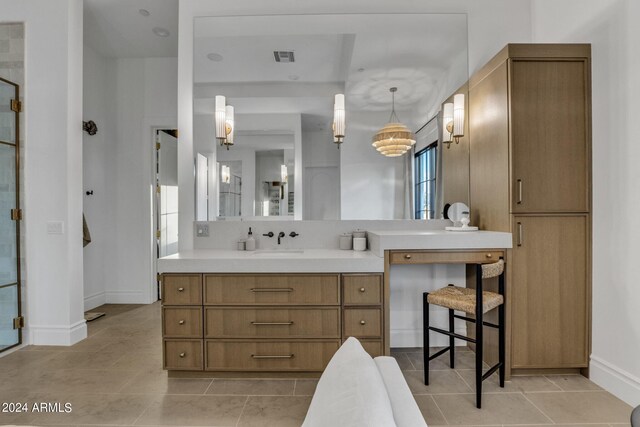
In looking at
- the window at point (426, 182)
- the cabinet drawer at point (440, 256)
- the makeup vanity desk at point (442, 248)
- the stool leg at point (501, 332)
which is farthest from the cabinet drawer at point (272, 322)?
the window at point (426, 182)

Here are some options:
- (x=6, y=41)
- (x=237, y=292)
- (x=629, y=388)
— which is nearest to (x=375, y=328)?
(x=237, y=292)

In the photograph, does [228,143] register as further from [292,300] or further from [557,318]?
[557,318]

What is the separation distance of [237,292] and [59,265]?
1.89m

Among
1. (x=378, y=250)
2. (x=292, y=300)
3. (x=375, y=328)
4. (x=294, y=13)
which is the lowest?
(x=375, y=328)

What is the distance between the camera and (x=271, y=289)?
2305mm

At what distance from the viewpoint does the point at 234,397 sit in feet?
6.99

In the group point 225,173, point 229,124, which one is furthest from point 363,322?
point 229,124

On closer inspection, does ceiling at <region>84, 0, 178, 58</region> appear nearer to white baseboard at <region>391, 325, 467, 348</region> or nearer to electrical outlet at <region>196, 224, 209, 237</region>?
electrical outlet at <region>196, 224, 209, 237</region>

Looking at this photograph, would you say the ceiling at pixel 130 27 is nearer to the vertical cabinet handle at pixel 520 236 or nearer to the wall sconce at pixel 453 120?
the wall sconce at pixel 453 120

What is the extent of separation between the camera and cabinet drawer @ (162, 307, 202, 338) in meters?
2.30

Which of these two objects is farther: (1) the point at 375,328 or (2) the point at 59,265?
(2) the point at 59,265

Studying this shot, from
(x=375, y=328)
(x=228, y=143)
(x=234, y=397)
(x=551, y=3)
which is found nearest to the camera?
(x=234, y=397)

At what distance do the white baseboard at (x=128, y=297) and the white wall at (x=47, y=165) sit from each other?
1293mm

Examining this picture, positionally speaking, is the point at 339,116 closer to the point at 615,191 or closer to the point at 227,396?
the point at 615,191
